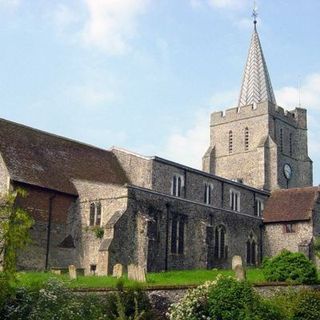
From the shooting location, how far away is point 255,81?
72125 millimetres

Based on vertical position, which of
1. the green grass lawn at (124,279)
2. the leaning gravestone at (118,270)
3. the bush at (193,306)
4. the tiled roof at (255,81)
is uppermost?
the tiled roof at (255,81)

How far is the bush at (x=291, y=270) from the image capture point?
31.6 meters

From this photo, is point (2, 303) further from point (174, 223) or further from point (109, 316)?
point (174, 223)

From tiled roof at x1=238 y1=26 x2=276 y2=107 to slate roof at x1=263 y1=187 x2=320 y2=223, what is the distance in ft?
61.8

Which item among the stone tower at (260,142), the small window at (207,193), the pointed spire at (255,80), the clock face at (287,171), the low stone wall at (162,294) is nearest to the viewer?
the low stone wall at (162,294)

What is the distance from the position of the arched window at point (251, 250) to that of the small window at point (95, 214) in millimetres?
14313

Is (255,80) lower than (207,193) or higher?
higher

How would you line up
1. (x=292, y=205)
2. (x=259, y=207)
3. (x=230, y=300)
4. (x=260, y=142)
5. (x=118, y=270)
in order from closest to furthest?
(x=230, y=300) < (x=118, y=270) < (x=292, y=205) < (x=259, y=207) < (x=260, y=142)

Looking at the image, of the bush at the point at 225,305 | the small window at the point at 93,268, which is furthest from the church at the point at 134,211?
the bush at the point at 225,305

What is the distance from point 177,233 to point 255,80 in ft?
118

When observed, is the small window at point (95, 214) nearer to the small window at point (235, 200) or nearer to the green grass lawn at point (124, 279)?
the green grass lawn at point (124, 279)

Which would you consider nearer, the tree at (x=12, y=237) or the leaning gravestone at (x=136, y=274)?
the tree at (x=12, y=237)

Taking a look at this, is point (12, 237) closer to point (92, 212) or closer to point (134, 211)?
point (134, 211)

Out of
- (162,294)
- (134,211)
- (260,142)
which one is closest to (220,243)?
(134,211)
